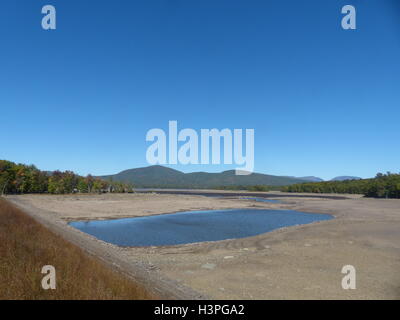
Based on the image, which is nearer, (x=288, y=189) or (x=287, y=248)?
(x=287, y=248)

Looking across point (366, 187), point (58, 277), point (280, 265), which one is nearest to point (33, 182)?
point (280, 265)

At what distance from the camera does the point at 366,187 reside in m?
130

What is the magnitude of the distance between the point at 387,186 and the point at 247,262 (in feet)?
390

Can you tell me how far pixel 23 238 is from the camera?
1692cm

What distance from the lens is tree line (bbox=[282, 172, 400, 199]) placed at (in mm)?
110750

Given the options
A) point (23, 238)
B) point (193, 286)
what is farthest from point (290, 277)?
point (23, 238)

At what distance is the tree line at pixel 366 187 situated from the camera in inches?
4360

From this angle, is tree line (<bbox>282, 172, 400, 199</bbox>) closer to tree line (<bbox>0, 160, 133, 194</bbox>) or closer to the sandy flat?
the sandy flat

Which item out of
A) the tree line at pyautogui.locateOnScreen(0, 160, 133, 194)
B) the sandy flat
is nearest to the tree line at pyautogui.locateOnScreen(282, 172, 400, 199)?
the sandy flat

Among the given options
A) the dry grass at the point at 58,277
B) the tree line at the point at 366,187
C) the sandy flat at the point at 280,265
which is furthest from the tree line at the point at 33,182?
the tree line at the point at 366,187

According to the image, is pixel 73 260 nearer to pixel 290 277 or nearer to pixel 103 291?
pixel 103 291

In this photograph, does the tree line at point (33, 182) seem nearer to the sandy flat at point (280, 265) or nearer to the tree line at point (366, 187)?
the sandy flat at point (280, 265)

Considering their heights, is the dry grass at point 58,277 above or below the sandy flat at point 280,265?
above
